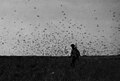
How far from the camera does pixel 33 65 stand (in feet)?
72.9

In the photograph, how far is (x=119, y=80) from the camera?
12547 mm

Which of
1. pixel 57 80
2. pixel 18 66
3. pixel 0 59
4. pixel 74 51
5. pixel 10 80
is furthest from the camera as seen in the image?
pixel 0 59

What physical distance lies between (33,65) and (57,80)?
1034cm

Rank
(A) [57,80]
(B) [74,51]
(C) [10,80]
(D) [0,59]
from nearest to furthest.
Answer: (A) [57,80] → (C) [10,80] → (B) [74,51] → (D) [0,59]

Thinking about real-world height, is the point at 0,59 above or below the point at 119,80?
above

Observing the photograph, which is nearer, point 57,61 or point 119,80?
point 119,80

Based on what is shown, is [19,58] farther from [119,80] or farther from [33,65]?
[119,80]

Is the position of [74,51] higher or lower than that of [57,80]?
higher

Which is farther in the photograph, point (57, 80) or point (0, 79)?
point (0, 79)

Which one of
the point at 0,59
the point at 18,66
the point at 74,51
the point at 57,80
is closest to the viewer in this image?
the point at 57,80

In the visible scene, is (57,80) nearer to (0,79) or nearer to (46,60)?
(0,79)

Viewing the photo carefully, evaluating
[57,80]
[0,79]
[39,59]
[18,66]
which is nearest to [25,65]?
[18,66]

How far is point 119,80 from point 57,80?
104 inches

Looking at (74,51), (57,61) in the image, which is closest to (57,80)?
(74,51)
